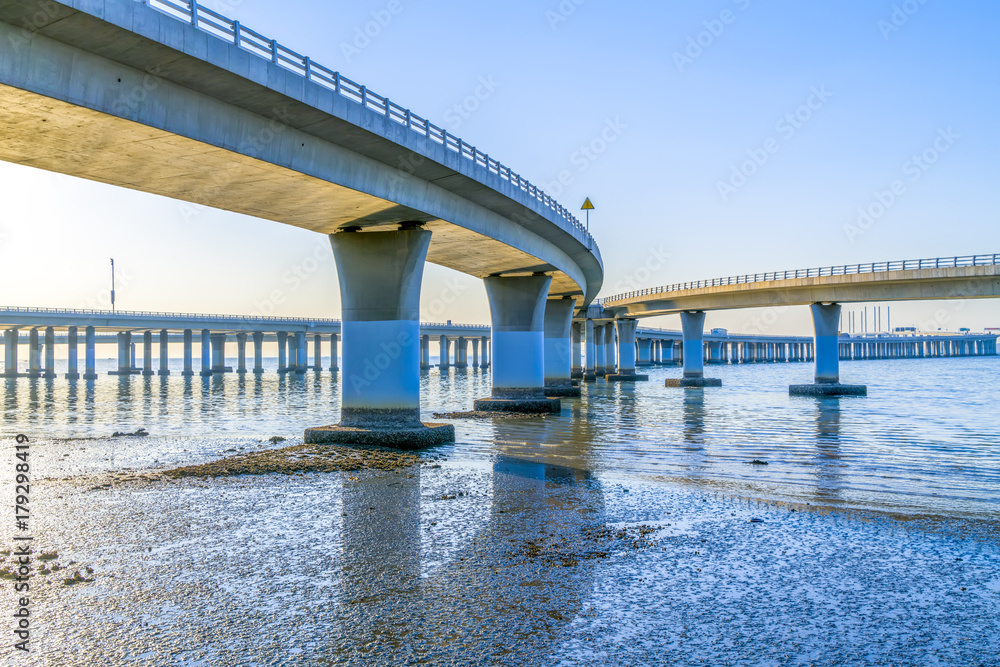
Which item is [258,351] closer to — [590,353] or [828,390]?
[590,353]

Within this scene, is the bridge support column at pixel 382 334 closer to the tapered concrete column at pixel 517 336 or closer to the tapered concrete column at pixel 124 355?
the tapered concrete column at pixel 517 336

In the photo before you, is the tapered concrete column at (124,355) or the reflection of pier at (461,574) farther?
the tapered concrete column at (124,355)

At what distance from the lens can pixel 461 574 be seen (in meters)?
9.48

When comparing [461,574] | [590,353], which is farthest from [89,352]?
[461,574]

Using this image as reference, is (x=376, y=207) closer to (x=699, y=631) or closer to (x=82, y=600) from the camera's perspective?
(x=82, y=600)

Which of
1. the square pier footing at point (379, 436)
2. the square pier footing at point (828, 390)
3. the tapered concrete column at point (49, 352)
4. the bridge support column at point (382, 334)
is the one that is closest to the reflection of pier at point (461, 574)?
the square pier footing at point (379, 436)

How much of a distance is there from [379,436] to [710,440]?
38.4 ft

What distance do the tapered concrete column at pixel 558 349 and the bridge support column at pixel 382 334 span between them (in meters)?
28.9

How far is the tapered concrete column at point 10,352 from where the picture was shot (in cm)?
10519

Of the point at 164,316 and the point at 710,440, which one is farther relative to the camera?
the point at 164,316

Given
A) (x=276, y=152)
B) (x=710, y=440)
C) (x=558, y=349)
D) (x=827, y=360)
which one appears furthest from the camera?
(x=827, y=360)

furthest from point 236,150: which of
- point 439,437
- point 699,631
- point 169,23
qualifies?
point 699,631

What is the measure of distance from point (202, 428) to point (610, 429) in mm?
17275

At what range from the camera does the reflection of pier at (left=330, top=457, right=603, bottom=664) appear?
7258 millimetres
